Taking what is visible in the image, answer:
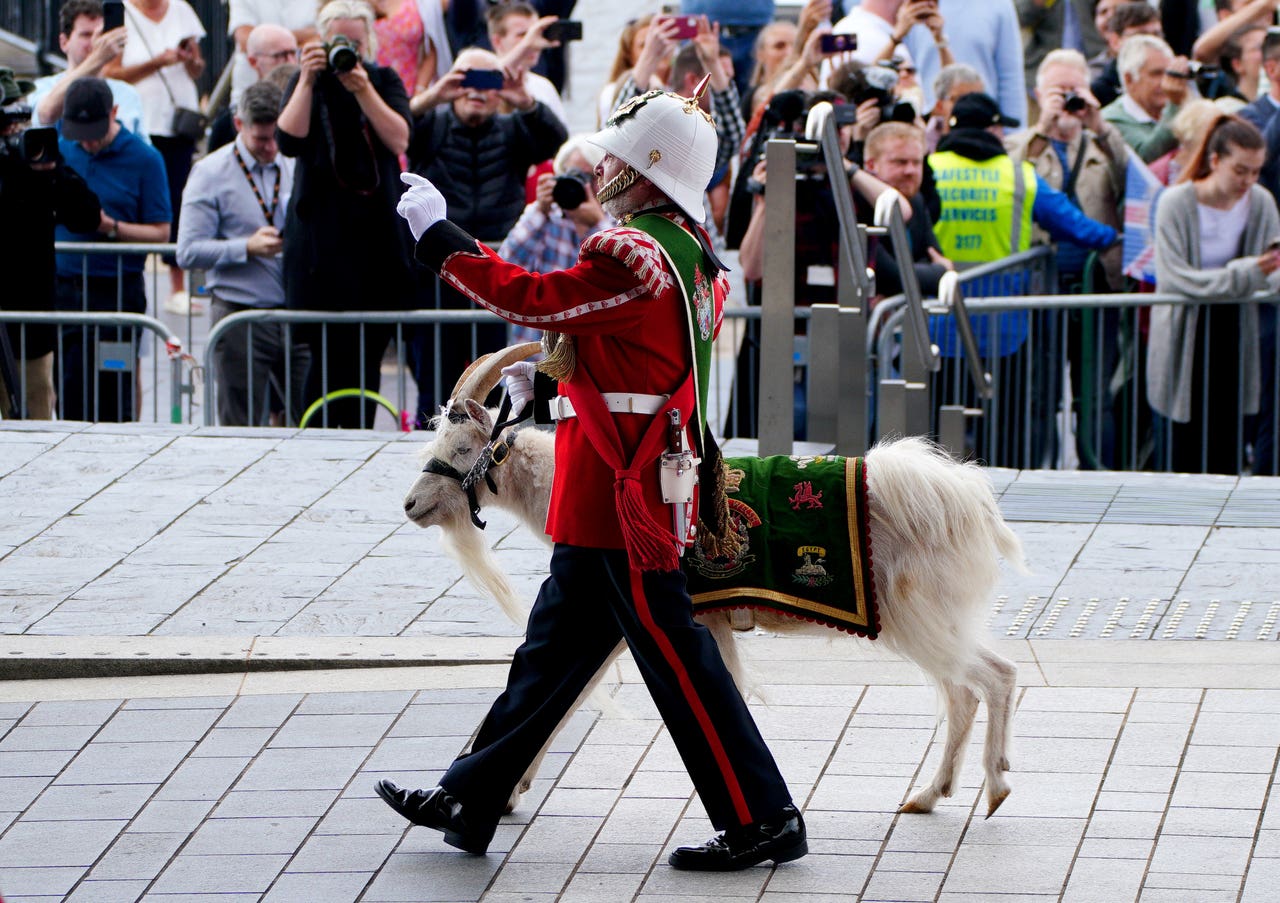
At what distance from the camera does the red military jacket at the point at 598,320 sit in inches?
205

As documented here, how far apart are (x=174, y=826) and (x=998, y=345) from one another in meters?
5.96

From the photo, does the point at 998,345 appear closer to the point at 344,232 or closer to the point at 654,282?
the point at 344,232

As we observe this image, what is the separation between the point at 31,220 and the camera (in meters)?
10.8

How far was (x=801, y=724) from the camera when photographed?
6.60 meters

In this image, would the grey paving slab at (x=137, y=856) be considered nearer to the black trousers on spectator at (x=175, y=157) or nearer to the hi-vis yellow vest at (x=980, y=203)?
the hi-vis yellow vest at (x=980, y=203)

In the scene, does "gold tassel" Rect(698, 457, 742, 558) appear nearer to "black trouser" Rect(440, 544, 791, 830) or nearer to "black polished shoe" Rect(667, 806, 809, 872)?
"black trouser" Rect(440, 544, 791, 830)

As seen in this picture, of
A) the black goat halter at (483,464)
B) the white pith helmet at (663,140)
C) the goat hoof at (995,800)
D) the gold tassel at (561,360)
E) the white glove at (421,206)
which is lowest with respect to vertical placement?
the goat hoof at (995,800)

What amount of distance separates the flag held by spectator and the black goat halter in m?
5.94

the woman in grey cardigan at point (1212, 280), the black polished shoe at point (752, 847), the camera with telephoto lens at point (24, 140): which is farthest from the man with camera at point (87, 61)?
the black polished shoe at point (752, 847)

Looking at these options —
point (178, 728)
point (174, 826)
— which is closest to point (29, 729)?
point (178, 728)

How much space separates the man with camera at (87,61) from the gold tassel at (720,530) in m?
7.20

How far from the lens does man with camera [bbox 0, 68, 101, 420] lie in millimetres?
10672

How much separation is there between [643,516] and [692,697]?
460 mm

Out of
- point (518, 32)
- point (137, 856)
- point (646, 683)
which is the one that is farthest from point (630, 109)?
point (518, 32)
